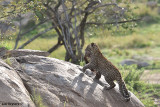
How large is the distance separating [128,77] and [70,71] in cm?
537

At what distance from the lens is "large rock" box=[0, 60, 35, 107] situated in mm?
4824

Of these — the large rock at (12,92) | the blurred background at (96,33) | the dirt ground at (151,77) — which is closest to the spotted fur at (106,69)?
the large rock at (12,92)

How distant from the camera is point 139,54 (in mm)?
17547

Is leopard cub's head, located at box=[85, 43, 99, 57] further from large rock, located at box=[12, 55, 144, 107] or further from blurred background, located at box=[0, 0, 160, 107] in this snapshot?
blurred background, located at box=[0, 0, 160, 107]

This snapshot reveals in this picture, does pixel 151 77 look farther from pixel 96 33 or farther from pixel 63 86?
pixel 63 86

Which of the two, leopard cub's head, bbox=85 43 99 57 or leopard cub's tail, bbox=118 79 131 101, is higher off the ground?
leopard cub's head, bbox=85 43 99 57

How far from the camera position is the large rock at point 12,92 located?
4824 mm

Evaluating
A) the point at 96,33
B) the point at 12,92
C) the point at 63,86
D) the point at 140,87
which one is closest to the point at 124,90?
the point at 63,86

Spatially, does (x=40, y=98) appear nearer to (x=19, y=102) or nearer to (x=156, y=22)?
(x=19, y=102)

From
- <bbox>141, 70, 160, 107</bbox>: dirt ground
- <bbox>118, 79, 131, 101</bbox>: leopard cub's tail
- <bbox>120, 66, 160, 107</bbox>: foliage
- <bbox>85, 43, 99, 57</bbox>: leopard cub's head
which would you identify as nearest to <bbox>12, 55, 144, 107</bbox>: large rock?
<bbox>118, 79, 131, 101</bbox>: leopard cub's tail

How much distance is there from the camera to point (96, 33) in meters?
12.3

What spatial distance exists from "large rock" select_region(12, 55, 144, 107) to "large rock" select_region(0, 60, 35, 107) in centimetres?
33

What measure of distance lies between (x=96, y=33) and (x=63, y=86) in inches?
267

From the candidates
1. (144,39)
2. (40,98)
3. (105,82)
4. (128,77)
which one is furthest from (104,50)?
(40,98)
